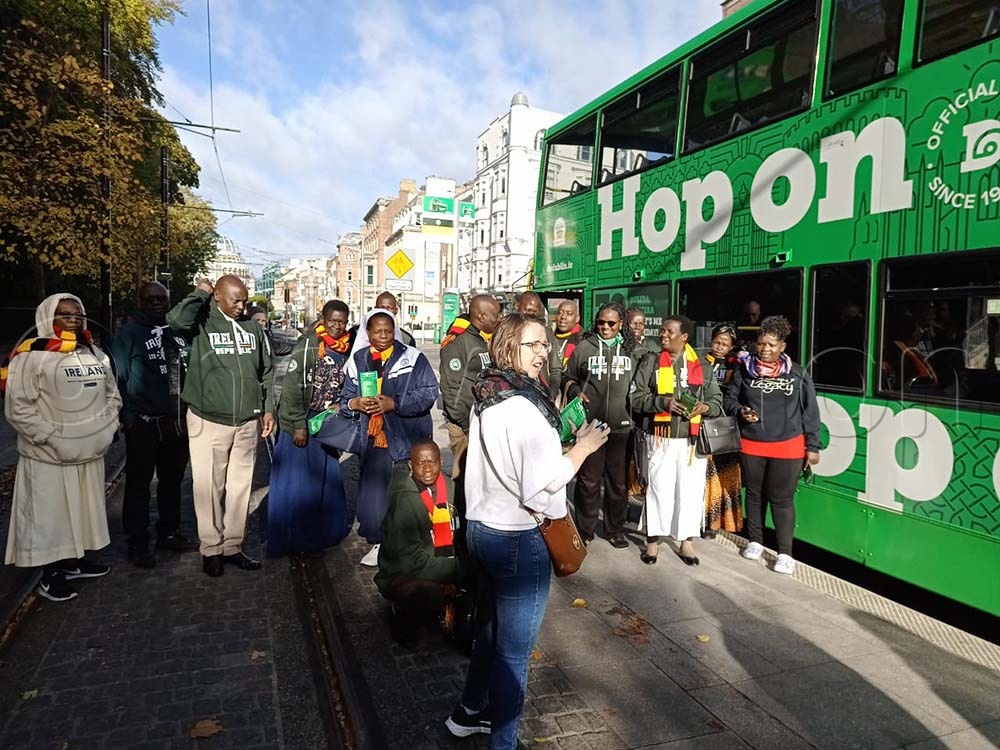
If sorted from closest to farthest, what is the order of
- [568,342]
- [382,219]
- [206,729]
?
1. [206,729]
2. [568,342]
3. [382,219]

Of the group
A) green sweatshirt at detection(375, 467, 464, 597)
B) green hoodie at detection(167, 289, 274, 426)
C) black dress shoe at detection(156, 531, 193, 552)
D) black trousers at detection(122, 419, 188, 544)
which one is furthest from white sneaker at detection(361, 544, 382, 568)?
black trousers at detection(122, 419, 188, 544)

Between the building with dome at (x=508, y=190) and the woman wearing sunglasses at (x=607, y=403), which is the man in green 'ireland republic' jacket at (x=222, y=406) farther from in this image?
the building with dome at (x=508, y=190)

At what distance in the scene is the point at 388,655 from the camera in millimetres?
3715

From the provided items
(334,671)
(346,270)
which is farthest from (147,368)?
(346,270)

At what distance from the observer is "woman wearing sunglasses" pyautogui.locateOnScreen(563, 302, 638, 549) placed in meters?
5.56

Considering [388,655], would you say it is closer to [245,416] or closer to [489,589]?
[489,589]

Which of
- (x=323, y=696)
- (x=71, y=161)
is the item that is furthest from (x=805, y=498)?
(x=71, y=161)

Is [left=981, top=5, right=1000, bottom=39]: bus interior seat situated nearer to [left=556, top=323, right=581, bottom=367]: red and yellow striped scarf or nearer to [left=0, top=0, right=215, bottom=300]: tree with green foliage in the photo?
[left=556, top=323, right=581, bottom=367]: red and yellow striped scarf

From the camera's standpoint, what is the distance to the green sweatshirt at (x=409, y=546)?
369 centimetres

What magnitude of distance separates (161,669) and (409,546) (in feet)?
4.89

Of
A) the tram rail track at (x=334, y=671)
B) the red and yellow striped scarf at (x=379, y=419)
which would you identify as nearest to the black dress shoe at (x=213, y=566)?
the tram rail track at (x=334, y=671)

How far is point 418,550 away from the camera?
3.72m

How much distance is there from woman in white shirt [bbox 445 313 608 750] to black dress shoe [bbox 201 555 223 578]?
3.08 meters

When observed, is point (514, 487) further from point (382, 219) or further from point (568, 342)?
point (382, 219)
